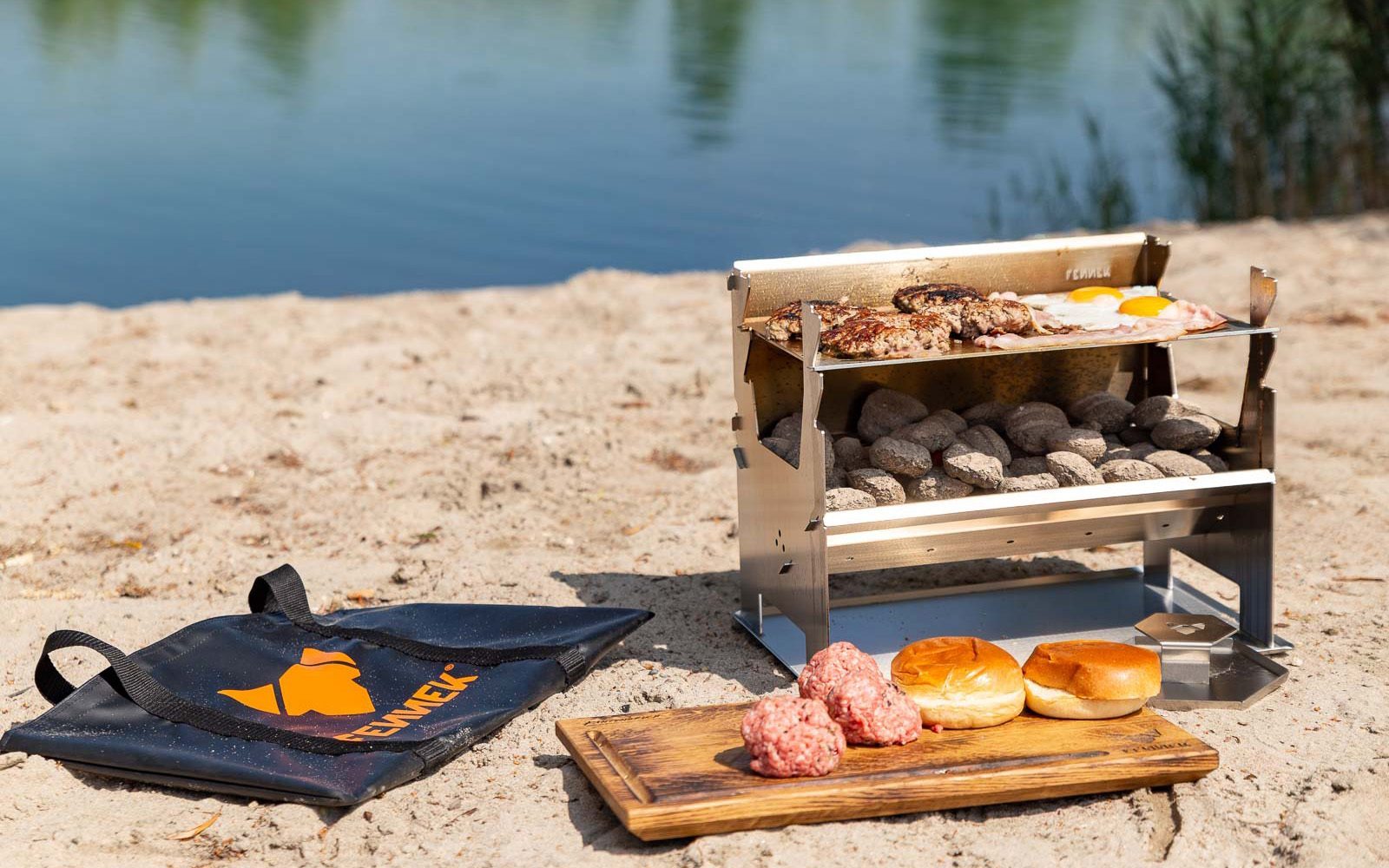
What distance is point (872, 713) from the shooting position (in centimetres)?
320

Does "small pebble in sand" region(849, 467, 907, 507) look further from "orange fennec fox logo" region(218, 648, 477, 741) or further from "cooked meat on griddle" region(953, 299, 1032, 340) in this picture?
"orange fennec fox logo" region(218, 648, 477, 741)

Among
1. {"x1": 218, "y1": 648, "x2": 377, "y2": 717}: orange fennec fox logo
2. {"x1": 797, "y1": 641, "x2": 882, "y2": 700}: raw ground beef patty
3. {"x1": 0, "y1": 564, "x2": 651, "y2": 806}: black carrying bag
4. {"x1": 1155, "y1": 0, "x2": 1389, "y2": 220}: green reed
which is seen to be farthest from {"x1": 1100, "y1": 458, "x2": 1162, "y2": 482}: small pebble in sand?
{"x1": 1155, "y1": 0, "x2": 1389, "y2": 220}: green reed

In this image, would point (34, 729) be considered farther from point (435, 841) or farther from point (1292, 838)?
point (1292, 838)

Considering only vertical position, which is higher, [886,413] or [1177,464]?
[886,413]

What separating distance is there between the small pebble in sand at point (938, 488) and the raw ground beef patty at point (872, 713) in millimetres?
765

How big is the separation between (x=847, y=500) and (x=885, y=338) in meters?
0.48

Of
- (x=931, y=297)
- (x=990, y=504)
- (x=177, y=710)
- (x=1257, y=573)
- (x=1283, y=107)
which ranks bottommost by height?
(x=177, y=710)

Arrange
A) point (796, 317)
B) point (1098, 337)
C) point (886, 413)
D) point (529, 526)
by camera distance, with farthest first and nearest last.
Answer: point (529, 526) < point (886, 413) < point (796, 317) < point (1098, 337)

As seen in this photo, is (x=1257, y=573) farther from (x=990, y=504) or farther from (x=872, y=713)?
(x=872, y=713)

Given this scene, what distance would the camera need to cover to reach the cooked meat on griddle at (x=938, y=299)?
3.85m

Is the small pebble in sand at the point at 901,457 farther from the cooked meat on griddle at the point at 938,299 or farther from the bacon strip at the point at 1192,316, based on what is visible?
the bacon strip at the point at 1192,316

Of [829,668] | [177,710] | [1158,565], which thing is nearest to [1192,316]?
[1158,565]

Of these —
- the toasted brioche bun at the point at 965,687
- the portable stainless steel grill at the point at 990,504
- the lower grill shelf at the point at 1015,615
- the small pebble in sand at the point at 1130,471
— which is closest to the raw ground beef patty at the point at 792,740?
the toasted brioche bun at the point at 965,687

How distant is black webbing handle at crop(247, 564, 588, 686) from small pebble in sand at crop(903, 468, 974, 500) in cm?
107
